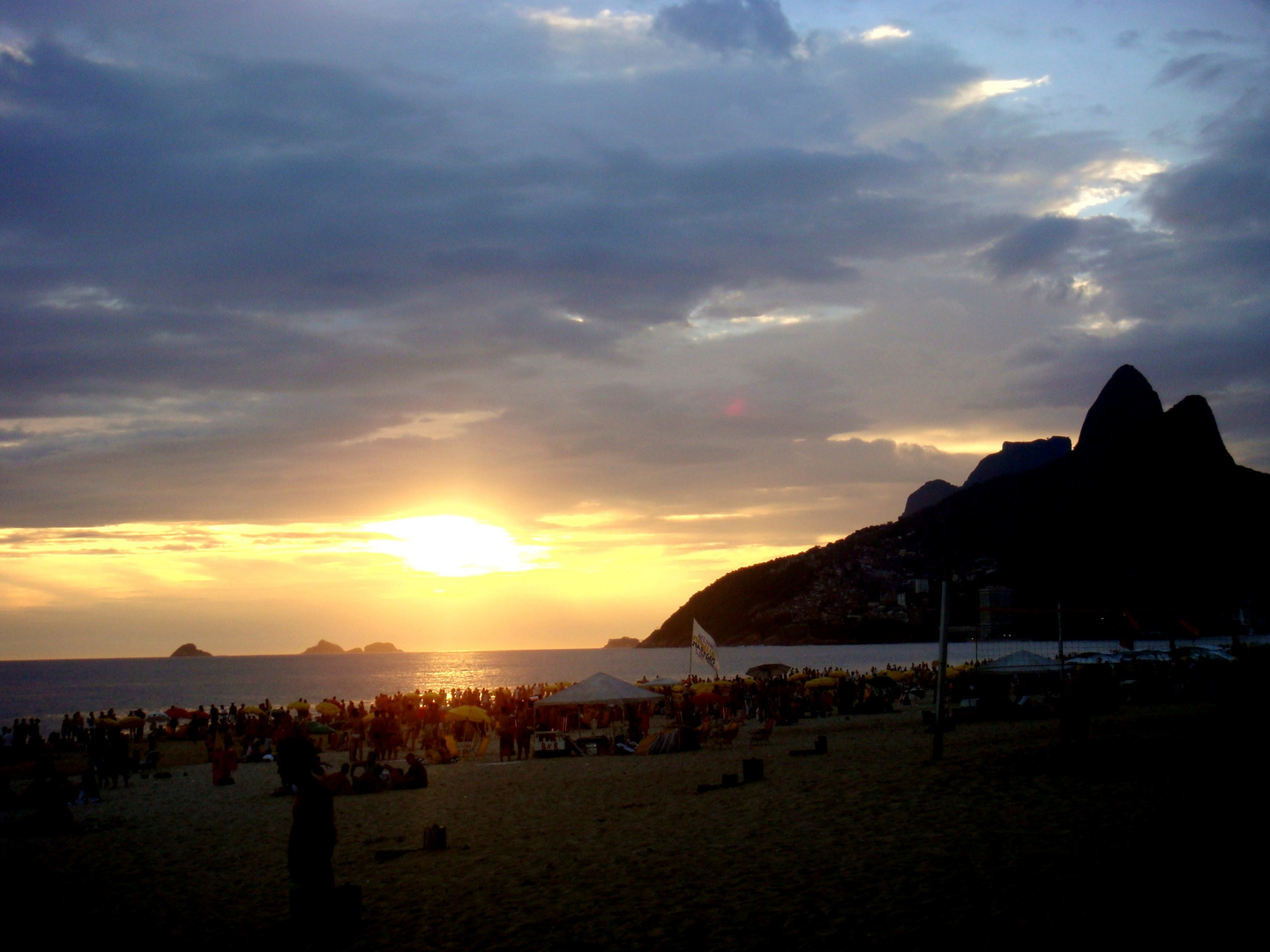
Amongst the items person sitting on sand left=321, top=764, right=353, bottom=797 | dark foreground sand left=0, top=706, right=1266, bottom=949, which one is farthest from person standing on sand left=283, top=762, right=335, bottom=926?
person sitting on sand left=321, top=764, right=353, bottom=797

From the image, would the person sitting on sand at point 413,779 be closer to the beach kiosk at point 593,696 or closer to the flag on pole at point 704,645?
the beach kiosk at point 593,696

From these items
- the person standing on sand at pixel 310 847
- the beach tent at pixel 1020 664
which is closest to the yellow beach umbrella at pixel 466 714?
the beach tent at pixel 1020 664

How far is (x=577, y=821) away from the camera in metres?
11.1

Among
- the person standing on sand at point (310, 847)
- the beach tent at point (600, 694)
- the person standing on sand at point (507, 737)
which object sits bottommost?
the person standing on sand at point (507, 737)

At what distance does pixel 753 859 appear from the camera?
8.15 meters

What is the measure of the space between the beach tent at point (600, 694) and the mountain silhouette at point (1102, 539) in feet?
176

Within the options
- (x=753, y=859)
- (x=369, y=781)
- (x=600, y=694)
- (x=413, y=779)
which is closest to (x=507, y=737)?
(x=600, y=694)

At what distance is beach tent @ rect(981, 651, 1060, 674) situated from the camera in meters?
23.6

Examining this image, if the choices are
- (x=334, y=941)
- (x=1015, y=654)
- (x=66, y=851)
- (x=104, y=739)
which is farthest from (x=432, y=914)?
(x=1015, y=654)

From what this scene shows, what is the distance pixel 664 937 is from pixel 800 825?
3.83 m

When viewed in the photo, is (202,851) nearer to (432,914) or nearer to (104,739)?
(432,914)

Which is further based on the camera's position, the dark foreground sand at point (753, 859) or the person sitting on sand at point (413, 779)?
the person sitting on sand at point (413, 779)

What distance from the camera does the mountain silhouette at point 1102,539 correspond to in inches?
4259

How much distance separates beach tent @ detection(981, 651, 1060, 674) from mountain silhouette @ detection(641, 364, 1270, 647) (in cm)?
4386
